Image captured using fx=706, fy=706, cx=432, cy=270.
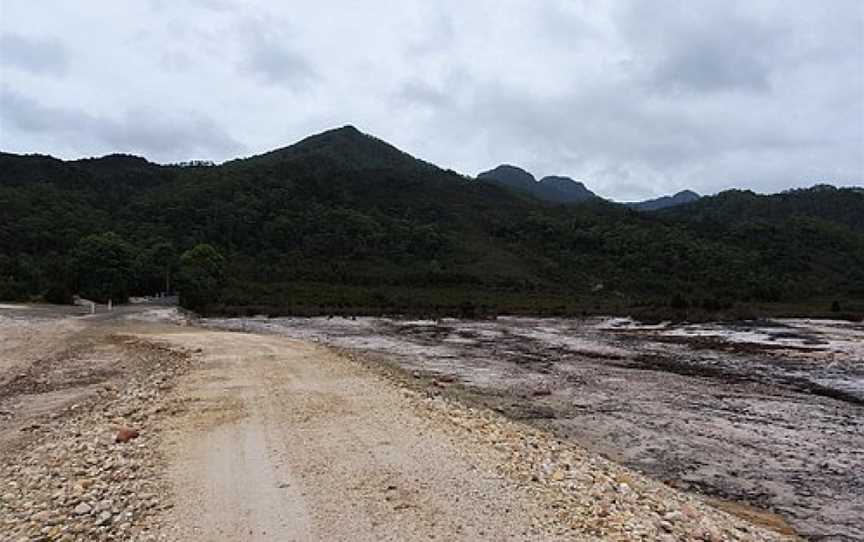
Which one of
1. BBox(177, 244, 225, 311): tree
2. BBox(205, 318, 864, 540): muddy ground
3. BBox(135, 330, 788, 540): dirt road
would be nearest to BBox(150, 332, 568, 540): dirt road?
BBox(135, 330, 788, 540): dirt road

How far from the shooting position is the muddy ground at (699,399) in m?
12.3

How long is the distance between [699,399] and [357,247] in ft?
417

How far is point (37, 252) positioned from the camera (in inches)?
3767

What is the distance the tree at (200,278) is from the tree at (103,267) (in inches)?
251

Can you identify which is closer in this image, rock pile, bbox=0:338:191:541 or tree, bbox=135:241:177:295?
rock pile, bbox=0:338:191:541

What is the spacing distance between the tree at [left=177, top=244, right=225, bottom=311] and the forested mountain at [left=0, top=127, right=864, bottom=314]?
0.34 m

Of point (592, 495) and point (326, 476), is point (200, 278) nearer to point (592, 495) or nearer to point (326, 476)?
point (326, 476)

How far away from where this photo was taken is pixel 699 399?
70.2 feet

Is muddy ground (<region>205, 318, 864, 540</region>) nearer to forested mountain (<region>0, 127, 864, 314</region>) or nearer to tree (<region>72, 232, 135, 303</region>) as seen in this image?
tree (<region>72, 232, 135, 303</region>)

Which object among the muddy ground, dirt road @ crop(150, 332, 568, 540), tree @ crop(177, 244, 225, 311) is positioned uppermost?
tree @ crop(177, 244, 225, 311)

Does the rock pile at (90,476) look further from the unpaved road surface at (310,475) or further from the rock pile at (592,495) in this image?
the rock pile at (592,495)

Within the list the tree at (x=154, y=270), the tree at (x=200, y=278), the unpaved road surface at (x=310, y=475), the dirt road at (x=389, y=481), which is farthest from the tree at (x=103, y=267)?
the dirt road at (x=389, y=481)

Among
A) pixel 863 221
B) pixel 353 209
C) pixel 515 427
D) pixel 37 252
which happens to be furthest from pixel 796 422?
pixel 863 221

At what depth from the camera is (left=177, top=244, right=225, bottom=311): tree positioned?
76856 mm
